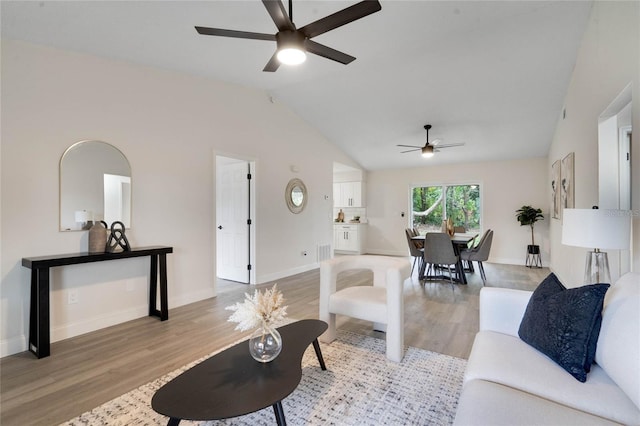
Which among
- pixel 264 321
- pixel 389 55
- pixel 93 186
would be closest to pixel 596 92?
pixel 389 55

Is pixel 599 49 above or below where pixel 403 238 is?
above

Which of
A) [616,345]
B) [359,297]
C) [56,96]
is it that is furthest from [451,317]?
[56,96]

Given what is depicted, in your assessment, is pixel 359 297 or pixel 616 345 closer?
pixel 616 345

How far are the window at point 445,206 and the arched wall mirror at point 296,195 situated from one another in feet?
12.0

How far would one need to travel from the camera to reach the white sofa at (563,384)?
1.06m

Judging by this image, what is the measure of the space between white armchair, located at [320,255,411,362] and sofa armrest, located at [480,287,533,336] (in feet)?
1.98

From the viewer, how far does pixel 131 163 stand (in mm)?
3256

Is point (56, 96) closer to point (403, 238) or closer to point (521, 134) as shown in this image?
point (521, 134)

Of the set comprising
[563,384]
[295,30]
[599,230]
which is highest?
[295,30]

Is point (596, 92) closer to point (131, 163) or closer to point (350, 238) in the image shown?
point (131, 163)

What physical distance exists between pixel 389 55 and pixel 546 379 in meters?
3.55

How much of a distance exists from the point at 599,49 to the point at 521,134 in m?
3.03

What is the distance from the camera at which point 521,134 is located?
18.1ft

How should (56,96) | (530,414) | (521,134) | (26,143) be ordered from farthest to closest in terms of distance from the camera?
(521,134) < (56,96) < (26,143) < (530,414)
